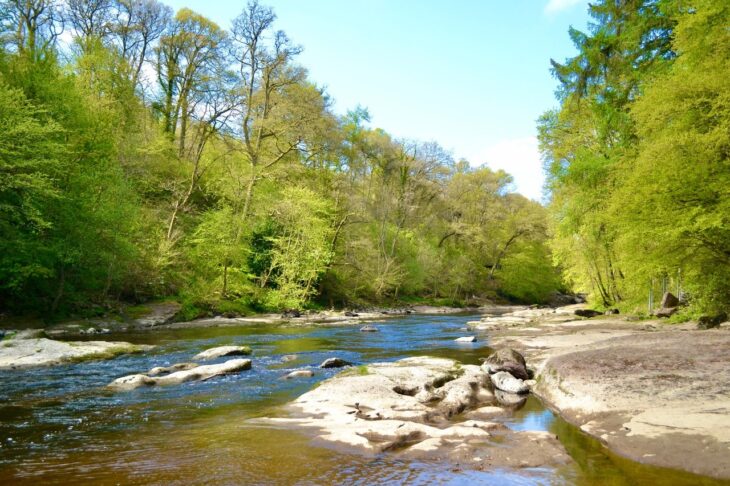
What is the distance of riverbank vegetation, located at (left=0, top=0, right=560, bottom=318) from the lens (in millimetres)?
19125

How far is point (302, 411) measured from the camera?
290 inches

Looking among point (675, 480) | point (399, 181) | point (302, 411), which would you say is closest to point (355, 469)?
point (302, 411)

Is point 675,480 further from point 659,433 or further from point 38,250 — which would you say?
point 38,250

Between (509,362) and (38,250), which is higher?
(38,250)

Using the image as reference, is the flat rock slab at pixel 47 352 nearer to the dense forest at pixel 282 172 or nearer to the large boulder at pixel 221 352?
the large boulder at pixel 221 352

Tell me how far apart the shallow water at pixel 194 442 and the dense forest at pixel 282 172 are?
904 centimetres

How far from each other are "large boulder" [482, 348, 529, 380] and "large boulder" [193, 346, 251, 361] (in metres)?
6.83

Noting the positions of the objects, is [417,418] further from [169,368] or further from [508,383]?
[169,368]

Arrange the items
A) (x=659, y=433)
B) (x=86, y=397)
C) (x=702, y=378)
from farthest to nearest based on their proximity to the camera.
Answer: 1. (x=86, y=397)
2. (x=702, y=378)
3. (x=659, y=433)

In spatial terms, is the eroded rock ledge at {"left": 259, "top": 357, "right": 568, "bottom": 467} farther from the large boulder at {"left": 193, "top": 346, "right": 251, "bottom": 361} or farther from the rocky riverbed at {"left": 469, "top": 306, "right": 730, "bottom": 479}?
the large boulder at {"left": 193, "top": 346, "right": 251, "bottom": 361}

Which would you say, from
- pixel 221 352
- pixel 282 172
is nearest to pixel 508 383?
pixel 221 352

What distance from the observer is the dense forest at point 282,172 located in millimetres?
14367

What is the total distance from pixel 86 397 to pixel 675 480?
29.5ft

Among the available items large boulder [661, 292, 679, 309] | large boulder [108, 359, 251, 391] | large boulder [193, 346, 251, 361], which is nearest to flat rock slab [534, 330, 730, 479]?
large boulder [108, 359, 251, 391]
